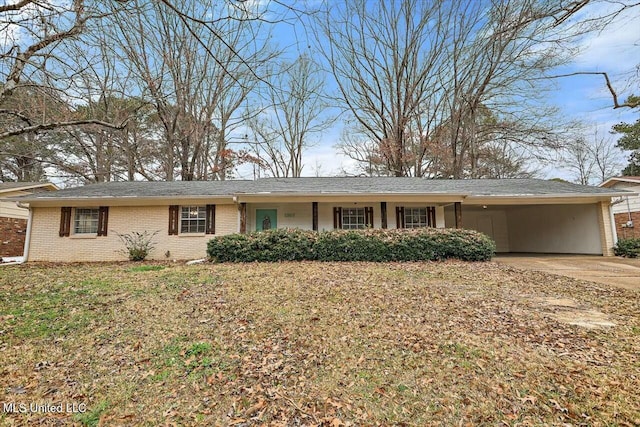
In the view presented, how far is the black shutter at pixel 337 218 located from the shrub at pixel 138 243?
264 inches

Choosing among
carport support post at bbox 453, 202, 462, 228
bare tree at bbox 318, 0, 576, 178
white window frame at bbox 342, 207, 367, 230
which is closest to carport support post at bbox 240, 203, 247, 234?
white window frame at bbox 342, 207, 367, 230

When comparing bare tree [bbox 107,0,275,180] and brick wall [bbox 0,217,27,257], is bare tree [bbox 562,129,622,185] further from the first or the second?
Result: brick wall [bbox 0,217,27,257]

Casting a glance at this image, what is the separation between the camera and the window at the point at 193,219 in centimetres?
1127

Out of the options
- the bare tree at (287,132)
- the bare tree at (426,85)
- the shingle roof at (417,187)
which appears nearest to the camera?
the shingle roof at (417,187)

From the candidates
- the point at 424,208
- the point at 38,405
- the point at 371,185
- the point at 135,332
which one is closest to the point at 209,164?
the point at 371,185

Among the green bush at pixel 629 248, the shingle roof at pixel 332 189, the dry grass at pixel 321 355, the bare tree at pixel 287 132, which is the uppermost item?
the bare tree at pixel 287 132

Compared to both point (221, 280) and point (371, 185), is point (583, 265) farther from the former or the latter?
point (221, 280)

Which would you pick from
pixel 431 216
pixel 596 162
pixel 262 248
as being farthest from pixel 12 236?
pixel 596 162

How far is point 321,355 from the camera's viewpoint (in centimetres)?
337

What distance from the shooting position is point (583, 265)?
8.90 meters

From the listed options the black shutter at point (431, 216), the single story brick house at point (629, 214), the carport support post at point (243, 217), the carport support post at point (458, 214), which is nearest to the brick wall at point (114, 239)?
the carport support post at point (243, 217)

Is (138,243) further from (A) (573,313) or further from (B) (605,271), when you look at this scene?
(B) (605,271)

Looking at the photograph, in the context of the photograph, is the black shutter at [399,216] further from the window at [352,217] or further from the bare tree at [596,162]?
the bare tree at [596,162]

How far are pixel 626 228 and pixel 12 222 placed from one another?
2764cm
